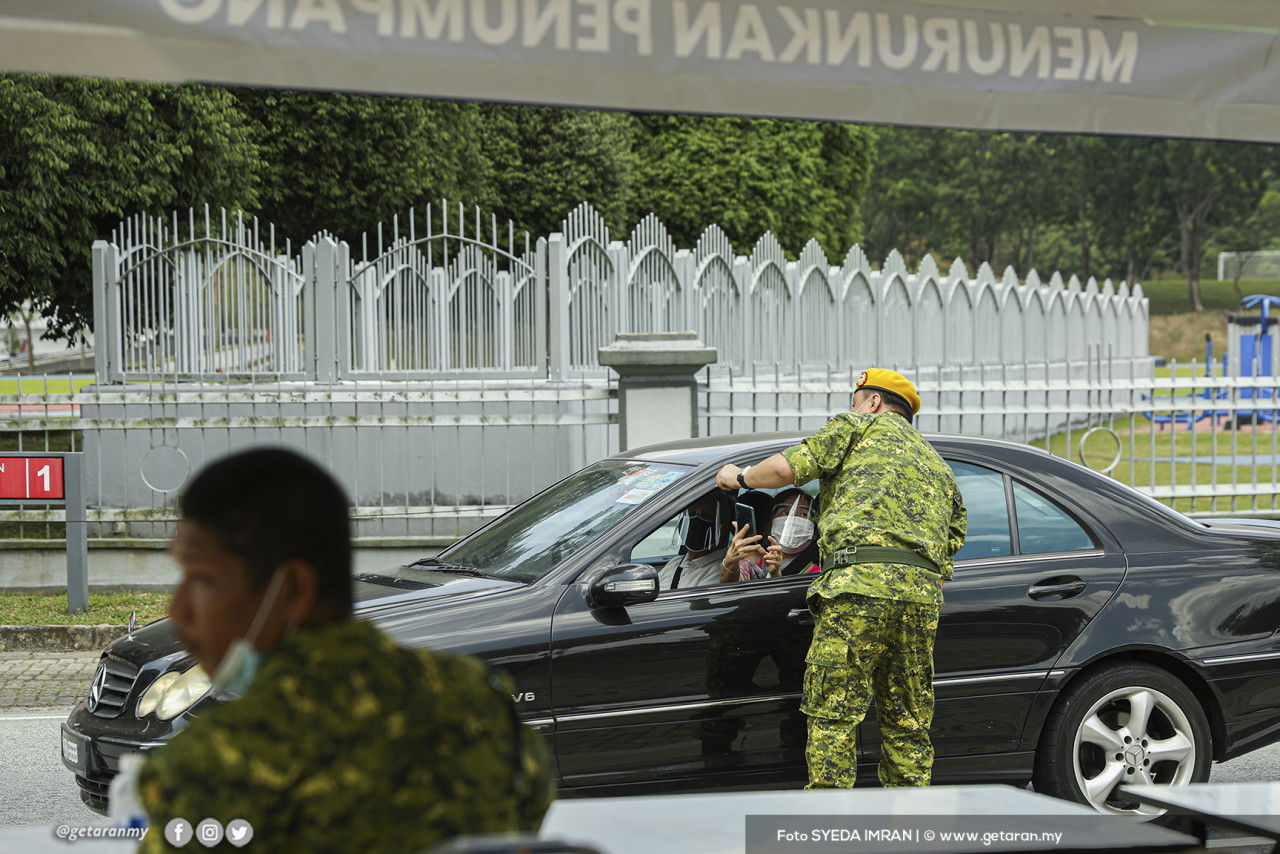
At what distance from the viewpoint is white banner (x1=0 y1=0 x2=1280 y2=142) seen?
9.52 feet

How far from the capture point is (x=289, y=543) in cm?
201

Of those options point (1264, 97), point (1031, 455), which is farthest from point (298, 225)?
point (1264, 97)

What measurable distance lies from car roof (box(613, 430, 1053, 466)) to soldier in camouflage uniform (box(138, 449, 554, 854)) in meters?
3.76

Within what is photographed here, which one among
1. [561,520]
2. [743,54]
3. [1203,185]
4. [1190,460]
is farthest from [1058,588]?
[1203,185]

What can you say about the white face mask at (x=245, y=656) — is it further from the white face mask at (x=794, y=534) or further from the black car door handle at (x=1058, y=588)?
the black car door handle at (x=1058, y=588)

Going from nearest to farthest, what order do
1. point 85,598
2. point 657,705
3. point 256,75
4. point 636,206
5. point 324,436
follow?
1. point 256,75
2. point 657,705
3. point 85,598
4. point 324,436
5. point 636,206

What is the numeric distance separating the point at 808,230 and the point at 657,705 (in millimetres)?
43368

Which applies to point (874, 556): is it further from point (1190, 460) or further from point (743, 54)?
point (1190, 460)

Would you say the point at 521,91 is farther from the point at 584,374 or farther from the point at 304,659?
the point at 584,374

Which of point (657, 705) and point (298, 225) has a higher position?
point (298, 225)

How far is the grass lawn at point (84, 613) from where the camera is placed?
10.7 meters

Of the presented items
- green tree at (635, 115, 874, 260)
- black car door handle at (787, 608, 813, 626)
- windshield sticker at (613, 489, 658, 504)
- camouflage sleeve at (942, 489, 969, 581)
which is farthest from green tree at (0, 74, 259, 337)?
green tree at (635, 115, 874, 260)

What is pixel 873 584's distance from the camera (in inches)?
197

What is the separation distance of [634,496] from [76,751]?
224cm
